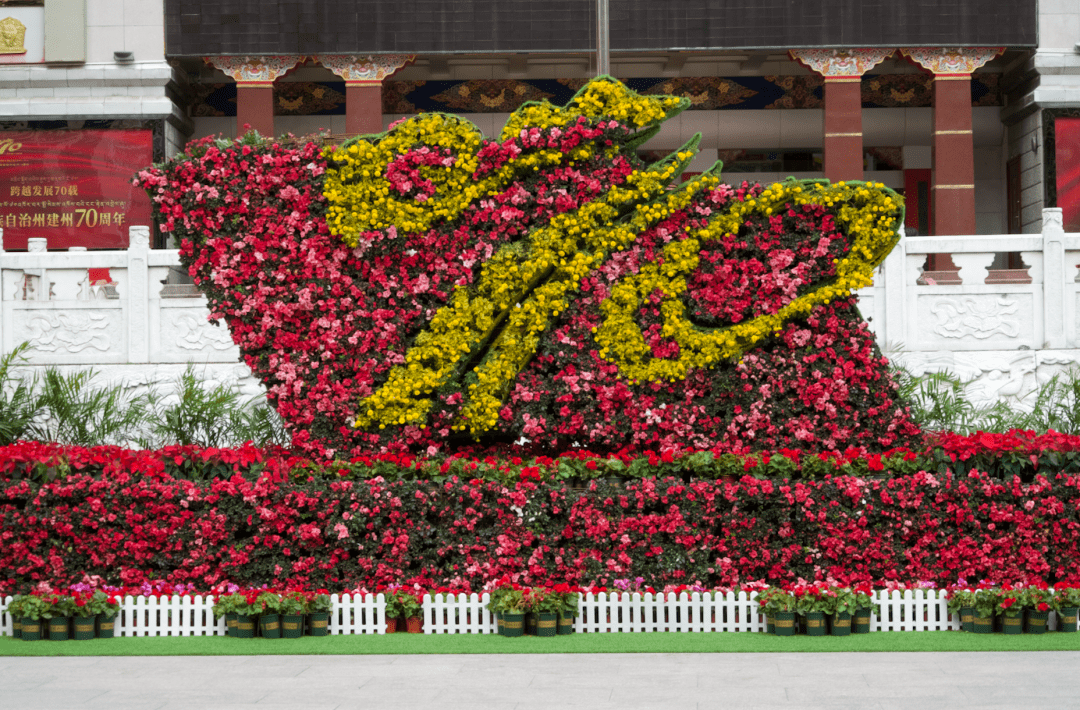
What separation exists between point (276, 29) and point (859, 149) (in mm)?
11138

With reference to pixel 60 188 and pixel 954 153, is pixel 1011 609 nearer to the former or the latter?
pixel 954 153

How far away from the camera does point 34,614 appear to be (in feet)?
27.8

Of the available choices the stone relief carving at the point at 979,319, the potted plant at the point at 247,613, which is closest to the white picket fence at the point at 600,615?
the potted plant at the point at 247,613

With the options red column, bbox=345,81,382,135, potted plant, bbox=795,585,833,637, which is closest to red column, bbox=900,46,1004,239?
red column, bbox=345,81,382,135

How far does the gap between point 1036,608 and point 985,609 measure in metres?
0.36

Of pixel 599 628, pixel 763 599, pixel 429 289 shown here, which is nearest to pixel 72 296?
pixel 429 289

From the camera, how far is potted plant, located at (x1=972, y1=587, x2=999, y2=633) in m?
8.38

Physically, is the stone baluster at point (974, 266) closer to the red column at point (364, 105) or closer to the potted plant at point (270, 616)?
the potted plant at point (270, 616)

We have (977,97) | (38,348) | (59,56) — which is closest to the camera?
(38,348)

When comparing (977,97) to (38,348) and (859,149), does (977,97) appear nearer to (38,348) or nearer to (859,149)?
(859,149)

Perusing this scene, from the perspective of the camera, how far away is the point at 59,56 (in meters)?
20.6

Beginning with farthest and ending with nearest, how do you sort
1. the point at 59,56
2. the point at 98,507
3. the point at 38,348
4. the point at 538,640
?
1. the point at 59,56
2. the point at 38,348
3. the point at 98,507
4. the point at 538,640

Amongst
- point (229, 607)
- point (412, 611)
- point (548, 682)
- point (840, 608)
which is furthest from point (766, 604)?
point (229, 607)

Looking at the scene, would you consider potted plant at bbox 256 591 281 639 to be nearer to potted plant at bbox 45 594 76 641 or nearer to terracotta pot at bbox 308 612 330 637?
terracotta pot at bbox 308 612 330 637
